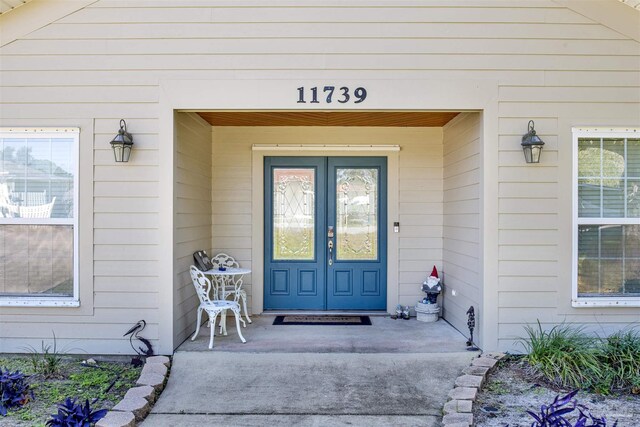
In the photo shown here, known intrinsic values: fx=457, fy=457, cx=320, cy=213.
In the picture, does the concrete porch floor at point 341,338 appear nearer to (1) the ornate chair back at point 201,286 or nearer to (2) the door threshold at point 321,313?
(2) the door threshold at point 321,313

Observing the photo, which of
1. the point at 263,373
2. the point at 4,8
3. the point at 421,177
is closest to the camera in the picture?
the point at 263,373

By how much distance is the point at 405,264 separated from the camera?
225 inches

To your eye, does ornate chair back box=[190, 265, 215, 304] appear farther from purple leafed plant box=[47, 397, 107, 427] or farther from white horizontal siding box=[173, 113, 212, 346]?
purple leafed plant box=[47, 397, 107, 427]

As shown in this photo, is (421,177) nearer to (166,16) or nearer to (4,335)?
(166,16)

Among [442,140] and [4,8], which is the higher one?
[4,8]

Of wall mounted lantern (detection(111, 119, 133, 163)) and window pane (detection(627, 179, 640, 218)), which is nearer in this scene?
wall mounted lantern (detection(111, 119, 133, 163))

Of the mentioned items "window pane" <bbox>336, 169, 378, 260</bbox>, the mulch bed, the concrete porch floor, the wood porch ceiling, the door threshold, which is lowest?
the mulch bed

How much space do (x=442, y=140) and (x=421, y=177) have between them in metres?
0.53

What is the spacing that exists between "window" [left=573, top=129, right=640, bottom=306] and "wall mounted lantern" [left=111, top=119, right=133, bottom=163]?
4190 mm

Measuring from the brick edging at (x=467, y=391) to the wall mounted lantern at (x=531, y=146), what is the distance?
182cm

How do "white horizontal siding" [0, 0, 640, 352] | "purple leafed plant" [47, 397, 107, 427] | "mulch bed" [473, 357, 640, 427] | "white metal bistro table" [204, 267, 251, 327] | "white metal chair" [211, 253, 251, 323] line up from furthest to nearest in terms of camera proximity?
"white metal chair" [211, 253, 251, 323]
"white metal bistro table" [204, 267, 251, 327]
"white horizontal siding" [0, 0, 640, 352]
"mulch bed" [473, 357, 640, 427]
"purple leafed plant" [47, 397, 107, 427]

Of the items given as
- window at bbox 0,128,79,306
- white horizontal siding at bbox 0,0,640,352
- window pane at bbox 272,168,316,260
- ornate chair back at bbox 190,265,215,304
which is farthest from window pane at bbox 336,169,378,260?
window at bbox 0,128,79,306

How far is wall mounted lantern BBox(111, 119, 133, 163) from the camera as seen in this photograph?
13.6 feet

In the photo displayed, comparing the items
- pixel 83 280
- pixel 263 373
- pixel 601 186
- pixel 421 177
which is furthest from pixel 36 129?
pixel 601 186
